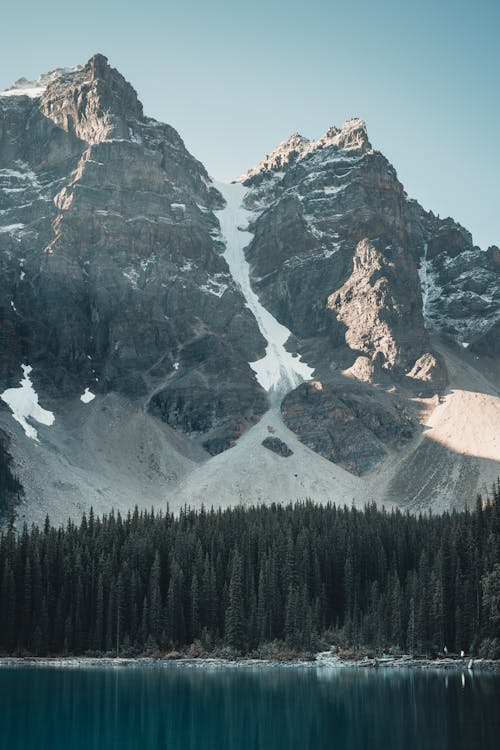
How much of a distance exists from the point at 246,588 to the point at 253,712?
53079 mm

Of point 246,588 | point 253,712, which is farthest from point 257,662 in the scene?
point 253,712

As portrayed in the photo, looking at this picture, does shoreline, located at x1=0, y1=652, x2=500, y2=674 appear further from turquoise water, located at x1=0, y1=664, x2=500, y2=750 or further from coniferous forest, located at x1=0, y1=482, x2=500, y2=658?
turquoise water, located at x1=0, y1=664, x2=500, y2=750

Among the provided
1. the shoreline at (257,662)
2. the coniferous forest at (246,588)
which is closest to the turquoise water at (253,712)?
the shoreline at (257,662)

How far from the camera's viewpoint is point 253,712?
200ft

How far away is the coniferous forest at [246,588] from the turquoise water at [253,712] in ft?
54.9

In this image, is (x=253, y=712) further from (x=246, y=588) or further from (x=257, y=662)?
(x=246, y=588)

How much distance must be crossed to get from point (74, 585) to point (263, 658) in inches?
1031

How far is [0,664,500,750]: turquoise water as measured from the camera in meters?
50.9

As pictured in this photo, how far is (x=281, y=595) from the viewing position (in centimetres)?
11412

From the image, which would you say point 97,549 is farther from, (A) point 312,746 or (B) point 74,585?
(A) point 312,746

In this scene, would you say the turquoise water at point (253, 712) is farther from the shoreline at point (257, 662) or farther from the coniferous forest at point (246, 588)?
the coniferous forest at point (246, 588)

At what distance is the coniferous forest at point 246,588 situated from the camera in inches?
3885

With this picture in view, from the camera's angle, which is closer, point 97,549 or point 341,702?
point 341,702

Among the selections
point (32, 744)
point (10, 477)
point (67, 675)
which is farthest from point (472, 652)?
point (10, 477)
